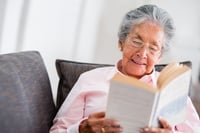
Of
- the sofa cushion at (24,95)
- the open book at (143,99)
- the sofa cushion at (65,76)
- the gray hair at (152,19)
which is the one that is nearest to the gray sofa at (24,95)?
the sofa cushion at (24,95)

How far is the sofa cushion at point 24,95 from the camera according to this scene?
1002 millimetres

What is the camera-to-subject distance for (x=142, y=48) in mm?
1255

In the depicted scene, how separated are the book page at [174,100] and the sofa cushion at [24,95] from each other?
1.41ft

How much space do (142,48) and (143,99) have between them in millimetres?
400

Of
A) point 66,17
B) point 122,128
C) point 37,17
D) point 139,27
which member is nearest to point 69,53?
point 66,17

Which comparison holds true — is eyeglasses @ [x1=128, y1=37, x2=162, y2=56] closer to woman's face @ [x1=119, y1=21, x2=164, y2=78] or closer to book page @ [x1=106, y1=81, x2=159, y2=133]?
woman's face @ [x1=119, y1=21, x2=164, y2=78]

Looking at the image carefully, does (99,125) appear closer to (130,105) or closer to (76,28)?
(130,105)

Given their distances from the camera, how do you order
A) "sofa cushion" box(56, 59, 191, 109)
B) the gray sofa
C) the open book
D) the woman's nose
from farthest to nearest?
1. "sofa cushion" box(56, 59, 191, 109)
2. the woman's nose
3. the gray sofa
4. the open book

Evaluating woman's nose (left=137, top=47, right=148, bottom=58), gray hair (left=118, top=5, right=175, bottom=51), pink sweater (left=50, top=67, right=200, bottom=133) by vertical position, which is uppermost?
gray hair (left=118, top=5, right=175, bottom=51)

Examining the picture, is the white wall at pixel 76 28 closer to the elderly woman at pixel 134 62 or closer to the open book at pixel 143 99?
the elderly woman at pixel 134 62

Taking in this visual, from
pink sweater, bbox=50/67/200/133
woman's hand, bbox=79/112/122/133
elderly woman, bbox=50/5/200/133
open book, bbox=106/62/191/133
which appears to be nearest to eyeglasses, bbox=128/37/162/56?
elderly woman, bbox=50/5/200/133

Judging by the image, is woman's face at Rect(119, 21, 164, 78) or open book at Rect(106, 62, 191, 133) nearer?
open book at Rect(106, 62, 191, 133)

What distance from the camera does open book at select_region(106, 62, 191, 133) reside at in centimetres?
89

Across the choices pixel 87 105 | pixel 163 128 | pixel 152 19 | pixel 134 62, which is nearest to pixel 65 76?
pixel 87 105
